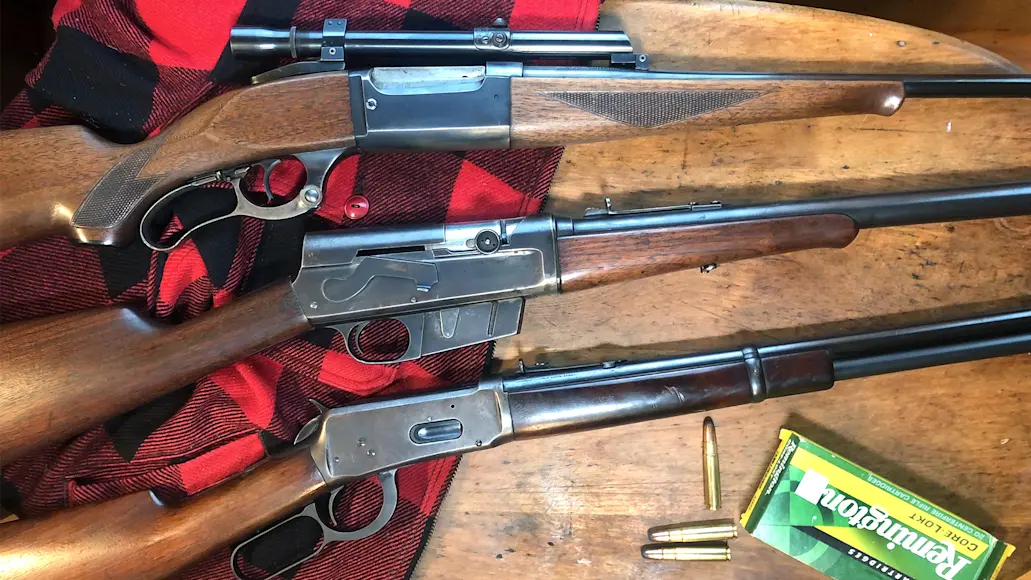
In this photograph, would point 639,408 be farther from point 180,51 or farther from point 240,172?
point 180,51

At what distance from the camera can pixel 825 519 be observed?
1.96 metres

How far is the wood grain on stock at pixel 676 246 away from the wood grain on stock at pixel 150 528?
0.92 meters

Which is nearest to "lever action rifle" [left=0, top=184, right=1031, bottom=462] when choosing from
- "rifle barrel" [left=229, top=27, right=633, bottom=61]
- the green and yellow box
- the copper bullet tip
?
"rifle barrel" [left=229, top=27, right=633, bottom=61]

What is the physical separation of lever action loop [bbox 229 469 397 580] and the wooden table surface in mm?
333

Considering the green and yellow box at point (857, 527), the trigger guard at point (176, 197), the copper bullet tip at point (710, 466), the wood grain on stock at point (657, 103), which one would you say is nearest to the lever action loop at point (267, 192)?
the trigger guard at point (176, 197)

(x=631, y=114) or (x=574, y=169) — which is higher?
(x=631, y=114)

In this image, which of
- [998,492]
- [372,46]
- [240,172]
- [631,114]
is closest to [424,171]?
[372,46]

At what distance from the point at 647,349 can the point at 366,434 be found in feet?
2.91

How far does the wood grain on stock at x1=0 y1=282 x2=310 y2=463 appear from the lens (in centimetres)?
163

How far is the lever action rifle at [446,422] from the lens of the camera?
5.58 feet

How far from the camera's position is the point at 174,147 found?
174cm

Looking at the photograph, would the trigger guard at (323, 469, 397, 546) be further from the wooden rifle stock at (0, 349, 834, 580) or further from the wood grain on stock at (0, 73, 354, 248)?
the wood grain on stock at (0, 73, 354, 248)

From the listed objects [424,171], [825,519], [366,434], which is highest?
[424,171]

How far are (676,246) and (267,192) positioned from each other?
3.88 ft
